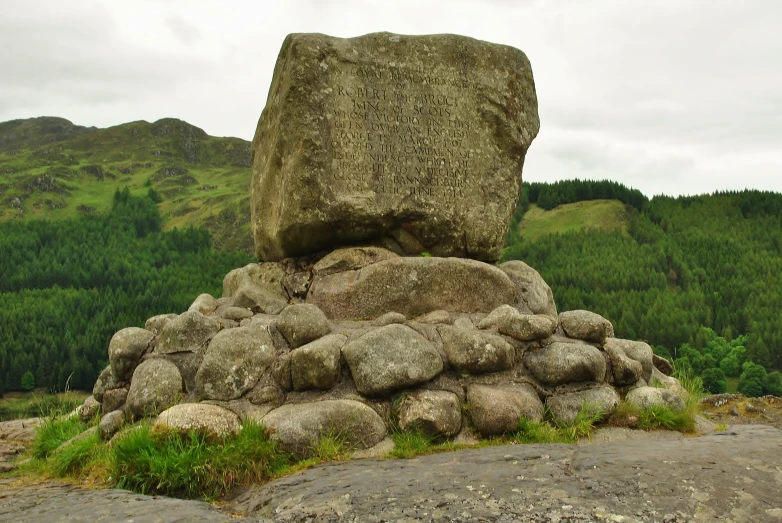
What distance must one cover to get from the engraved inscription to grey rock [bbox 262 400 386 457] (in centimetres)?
400

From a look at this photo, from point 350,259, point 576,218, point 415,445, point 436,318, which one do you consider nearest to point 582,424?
point 415,445

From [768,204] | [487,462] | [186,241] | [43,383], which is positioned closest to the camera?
[487,462]

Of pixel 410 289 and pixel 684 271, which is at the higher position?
pixel 410 289

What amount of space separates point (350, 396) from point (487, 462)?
81.6 inches

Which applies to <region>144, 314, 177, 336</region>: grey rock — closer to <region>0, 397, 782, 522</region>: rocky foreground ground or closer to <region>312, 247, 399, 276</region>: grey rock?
<region>312, 247, 399, 276</region>: grey rock

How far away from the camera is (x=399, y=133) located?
1062cm

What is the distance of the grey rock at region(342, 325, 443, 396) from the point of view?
7582 millimetres

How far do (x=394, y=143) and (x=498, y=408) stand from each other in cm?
486

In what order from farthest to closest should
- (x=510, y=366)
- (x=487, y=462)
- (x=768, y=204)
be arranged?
(x=768, y=204)
(x=510, y=366)
(x=487, y=462)

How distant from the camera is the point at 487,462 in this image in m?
6.11

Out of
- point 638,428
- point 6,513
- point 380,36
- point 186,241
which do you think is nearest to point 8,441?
point 6,513

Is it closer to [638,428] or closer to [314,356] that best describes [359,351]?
[314,356]

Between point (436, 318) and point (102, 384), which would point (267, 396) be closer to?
point (436, 318)

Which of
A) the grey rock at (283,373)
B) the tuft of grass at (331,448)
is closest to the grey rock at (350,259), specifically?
the grey rock at (283,373)
